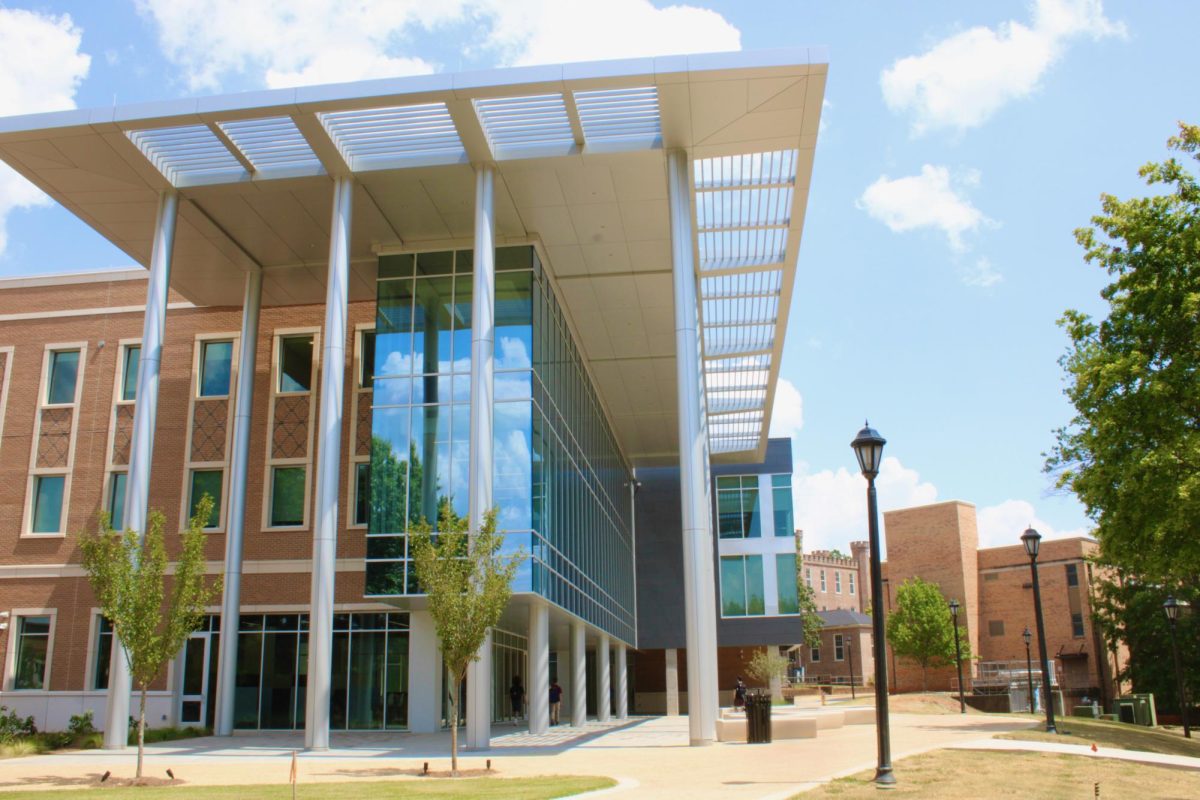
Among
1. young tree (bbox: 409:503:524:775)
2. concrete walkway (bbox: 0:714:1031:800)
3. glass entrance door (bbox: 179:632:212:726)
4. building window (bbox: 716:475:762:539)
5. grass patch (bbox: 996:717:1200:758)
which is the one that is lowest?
grass patch (bbox: 996:717:1200:758)

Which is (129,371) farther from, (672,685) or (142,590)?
(672,685)

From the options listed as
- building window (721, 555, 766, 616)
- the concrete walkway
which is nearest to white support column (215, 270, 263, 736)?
the concrete walkway

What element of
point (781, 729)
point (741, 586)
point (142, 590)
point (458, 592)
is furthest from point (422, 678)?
point (741, 586)

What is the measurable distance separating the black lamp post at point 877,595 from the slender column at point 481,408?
8260 mm

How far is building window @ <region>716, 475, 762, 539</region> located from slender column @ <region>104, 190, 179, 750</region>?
3231 centimetres

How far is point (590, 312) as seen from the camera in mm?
32875

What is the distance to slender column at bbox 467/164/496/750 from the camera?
21094 mm

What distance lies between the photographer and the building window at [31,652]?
32.4 m

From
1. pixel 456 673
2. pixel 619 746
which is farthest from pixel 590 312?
pixel 456 673

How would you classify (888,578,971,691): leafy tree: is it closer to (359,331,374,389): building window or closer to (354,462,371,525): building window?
(354,462,371,525): building window

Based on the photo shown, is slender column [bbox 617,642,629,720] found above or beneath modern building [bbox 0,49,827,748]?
beneath

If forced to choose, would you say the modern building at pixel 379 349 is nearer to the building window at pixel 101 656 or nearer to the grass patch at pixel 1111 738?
the building window at pixel 101 656

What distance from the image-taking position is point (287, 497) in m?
32.6

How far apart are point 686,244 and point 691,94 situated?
328cm
